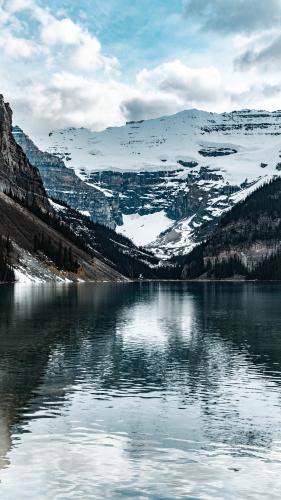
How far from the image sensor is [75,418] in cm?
4081

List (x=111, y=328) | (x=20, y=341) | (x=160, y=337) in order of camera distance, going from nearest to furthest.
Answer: (x=20, y=341) → (x=160, y=337) → (x=111, y=328)

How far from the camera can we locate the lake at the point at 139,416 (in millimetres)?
30266

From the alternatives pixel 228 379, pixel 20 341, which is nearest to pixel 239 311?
pixel 20 341

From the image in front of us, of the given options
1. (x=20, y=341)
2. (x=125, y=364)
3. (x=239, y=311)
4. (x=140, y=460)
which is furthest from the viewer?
(x=239, y=311)

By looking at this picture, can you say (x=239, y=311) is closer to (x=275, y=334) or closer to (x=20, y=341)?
(x=275, y=334)

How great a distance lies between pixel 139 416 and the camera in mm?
41688

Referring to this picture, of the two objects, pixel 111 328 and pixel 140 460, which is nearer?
pixel 140 460

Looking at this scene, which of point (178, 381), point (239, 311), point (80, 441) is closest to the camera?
point (80, 441)

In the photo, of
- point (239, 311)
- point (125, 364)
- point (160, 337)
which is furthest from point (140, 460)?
point (239, 311)

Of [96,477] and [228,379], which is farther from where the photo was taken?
[228,379]

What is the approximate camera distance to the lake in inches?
1192

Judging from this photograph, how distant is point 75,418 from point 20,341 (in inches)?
1387

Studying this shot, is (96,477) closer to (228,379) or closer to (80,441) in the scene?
(80,441)

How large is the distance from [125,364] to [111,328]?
31081 millimetres
